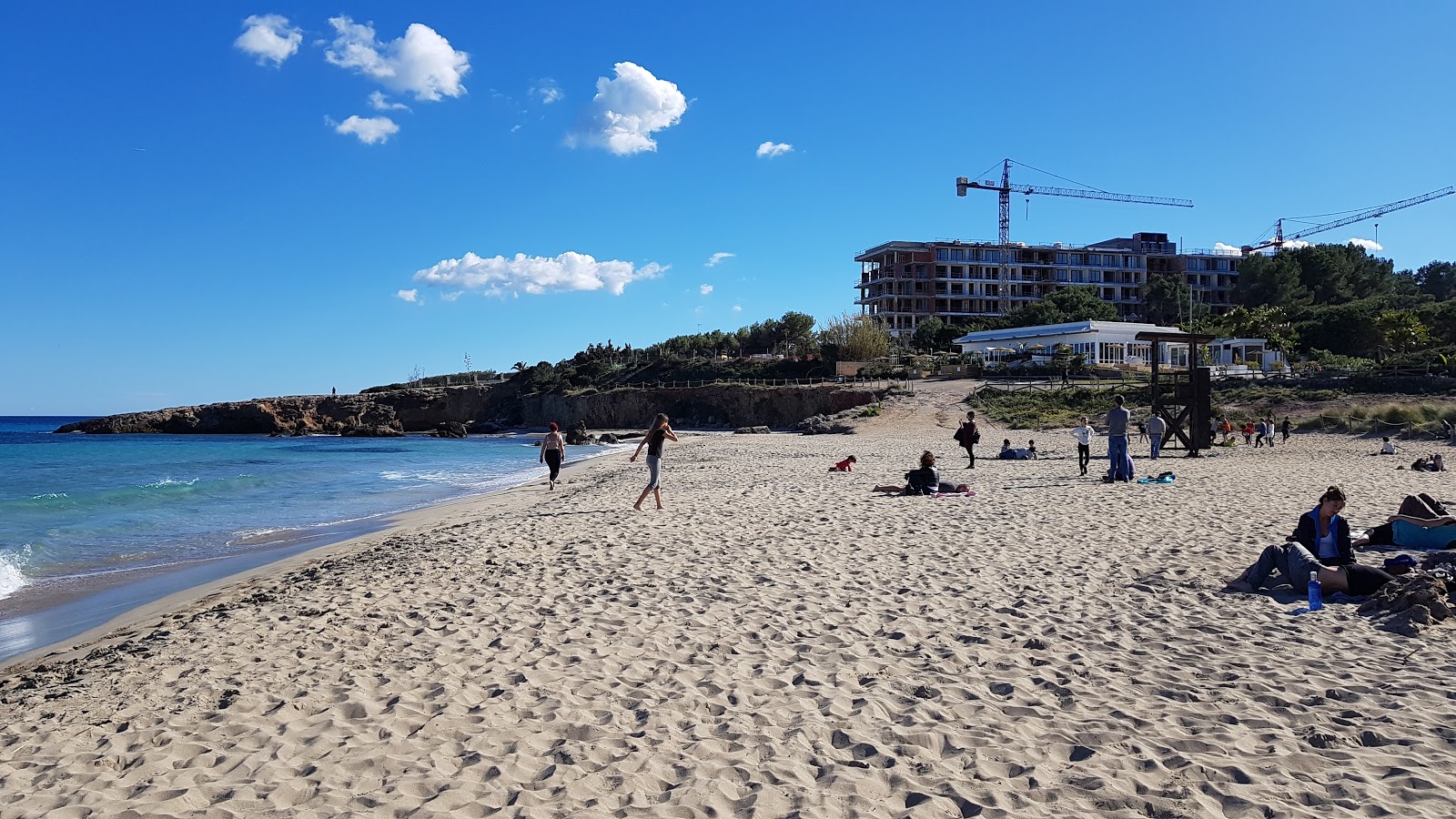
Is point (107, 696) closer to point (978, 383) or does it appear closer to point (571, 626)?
point (571, 626)

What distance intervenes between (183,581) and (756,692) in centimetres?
858

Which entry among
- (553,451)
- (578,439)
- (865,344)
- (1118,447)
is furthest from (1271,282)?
(553,451)

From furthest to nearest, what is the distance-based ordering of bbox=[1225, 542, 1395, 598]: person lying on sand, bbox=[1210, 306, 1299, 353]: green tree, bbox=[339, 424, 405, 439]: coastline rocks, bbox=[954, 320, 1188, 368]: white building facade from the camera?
bbox=[339, 424, 405, 439]: coastline rocks < bbox=[1210, 306, 1299, 353]: green tree < bbox=[954, 320, 1188, 368]: white building facade < bbox=[1225, 542, 1395, 598]: person lying on sand

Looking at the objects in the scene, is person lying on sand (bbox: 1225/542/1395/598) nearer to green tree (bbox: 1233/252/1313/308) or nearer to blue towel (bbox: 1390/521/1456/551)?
blue towel (bbox: 1390/521/1456/551)

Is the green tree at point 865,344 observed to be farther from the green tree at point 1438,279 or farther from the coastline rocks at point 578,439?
the green tree at point 1438,279

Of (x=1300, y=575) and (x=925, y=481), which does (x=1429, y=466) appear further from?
(x=1300, y=575)

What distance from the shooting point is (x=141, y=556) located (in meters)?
12.1

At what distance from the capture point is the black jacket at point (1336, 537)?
649 cm

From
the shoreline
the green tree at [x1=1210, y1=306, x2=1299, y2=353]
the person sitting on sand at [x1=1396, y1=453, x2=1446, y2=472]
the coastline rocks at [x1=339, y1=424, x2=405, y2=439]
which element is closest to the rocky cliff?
the coastline rocks at [x1=339, y1=424, x2=405, y2=439]

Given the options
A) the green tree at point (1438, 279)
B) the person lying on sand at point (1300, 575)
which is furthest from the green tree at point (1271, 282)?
the person lying on sand at point (1300, 575)

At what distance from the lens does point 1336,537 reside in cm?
656

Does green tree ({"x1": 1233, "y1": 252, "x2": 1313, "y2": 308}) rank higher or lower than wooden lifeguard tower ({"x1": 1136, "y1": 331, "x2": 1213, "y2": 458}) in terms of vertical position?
higher

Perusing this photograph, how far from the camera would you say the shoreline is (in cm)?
722

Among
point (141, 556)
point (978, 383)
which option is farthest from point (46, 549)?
point (978, 383)
